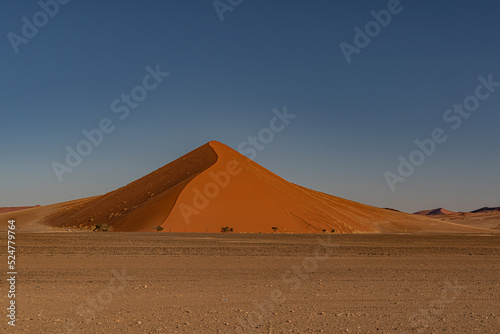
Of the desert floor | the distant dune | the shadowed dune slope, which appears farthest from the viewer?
the distant dune

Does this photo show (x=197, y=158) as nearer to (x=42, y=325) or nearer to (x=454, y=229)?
(x=454, y=229)

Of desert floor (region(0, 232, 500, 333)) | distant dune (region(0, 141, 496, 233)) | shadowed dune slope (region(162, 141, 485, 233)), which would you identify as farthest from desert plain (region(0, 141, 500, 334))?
distant dune (region(0, 141, 496, 233))

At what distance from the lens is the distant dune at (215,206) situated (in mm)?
51000

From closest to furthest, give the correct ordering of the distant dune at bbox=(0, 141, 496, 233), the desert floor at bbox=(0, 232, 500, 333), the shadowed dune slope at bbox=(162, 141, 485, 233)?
the desert floor at bbox=(0, 232, 500, 333) → the shadowed dune slope at bbox=(162, 141, 485, 233) → the distant dune at bbox=(0, 141, 496, 233)

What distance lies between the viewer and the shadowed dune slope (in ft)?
166

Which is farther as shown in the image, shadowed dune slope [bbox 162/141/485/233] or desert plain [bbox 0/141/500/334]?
shadowed dune slope [bbox 162/141/485/233]

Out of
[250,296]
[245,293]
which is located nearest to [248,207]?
[245,293]

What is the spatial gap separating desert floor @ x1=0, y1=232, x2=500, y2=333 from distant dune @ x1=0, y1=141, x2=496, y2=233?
32497 millimetres

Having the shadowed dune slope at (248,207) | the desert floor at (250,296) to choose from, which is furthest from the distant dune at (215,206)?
the desert floor at (250,296)

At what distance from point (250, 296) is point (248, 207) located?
1816 inches

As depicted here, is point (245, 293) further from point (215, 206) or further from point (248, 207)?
point (248, 207)

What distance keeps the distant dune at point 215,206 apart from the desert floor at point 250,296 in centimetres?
3250

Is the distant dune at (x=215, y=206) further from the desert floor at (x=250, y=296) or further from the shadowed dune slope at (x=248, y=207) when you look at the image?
the desert floor at (x=250, y=296)

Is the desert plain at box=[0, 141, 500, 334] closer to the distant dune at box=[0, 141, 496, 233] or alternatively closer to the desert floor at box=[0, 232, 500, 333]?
the desert floor at box=[0, 232, 500, 333]
